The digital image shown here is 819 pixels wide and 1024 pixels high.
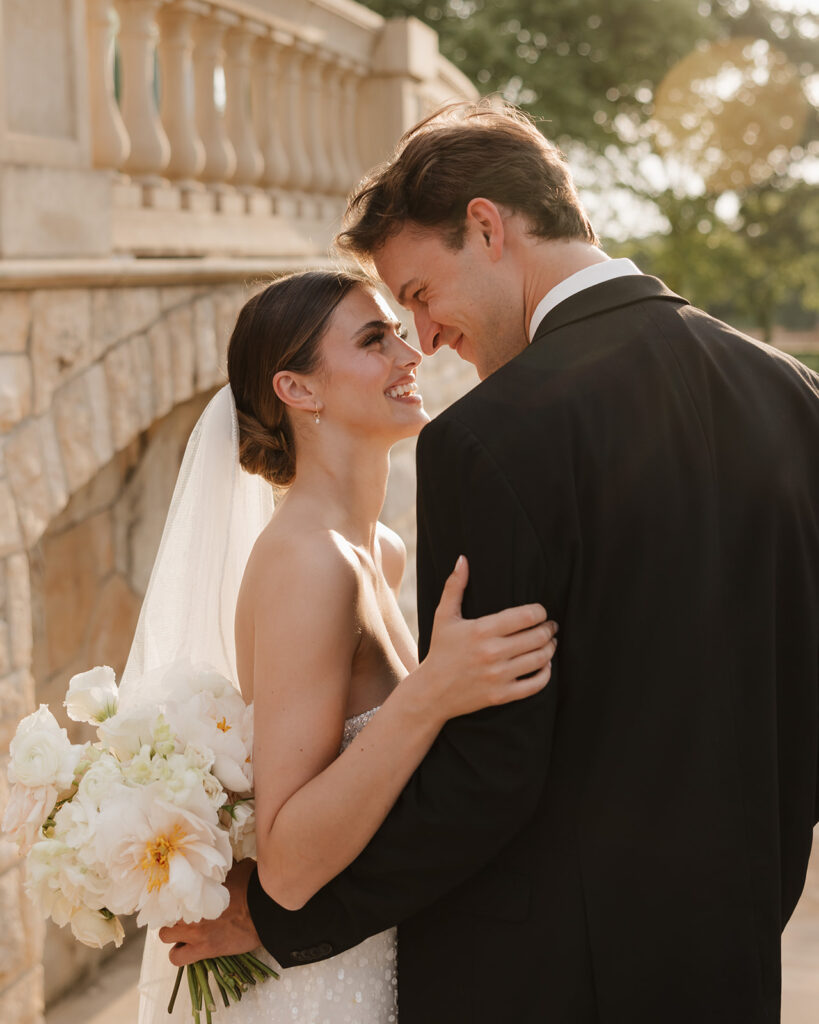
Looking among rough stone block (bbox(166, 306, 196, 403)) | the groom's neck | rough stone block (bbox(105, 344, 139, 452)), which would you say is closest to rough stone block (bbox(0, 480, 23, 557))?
rough stone block (bbox(105, 344, 139, 452))

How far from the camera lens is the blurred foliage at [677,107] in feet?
57.4

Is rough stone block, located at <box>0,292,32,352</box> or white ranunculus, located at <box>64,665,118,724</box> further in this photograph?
rough stone block, located at <box>0,292,32,352</box>

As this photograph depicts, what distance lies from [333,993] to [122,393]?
7.39ft

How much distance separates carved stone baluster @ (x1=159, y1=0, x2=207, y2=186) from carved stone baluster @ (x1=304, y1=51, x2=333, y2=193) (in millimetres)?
1053

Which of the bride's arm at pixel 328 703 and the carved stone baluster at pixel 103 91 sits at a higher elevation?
the carved stone baluster at pixel 103 91

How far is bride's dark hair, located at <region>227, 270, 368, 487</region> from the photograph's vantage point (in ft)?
8.59

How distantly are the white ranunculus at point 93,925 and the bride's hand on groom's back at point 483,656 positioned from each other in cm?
87

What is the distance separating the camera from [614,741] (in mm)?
1828

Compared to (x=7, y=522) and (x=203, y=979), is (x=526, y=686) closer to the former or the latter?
(x=203, y=979)

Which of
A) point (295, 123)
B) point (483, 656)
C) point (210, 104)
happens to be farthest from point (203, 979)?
point (295, 123)

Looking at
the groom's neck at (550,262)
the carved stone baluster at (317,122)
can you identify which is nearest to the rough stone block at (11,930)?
the groom's neck at (550,262)

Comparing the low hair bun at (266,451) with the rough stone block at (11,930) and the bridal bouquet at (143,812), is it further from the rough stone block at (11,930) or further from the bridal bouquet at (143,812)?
the rough stone block at (11,930)

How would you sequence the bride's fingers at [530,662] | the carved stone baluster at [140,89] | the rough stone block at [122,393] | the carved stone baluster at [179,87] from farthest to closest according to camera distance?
the carved stone baluster at [179,87] < the carved stone baluster at [140,89] < the rough stone block at [122,393] < the bride's fingers at [530,662]

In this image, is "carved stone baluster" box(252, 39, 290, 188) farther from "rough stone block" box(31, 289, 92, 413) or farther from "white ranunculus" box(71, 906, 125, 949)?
"white ranunculus" box(71, 906, 125, 949)
